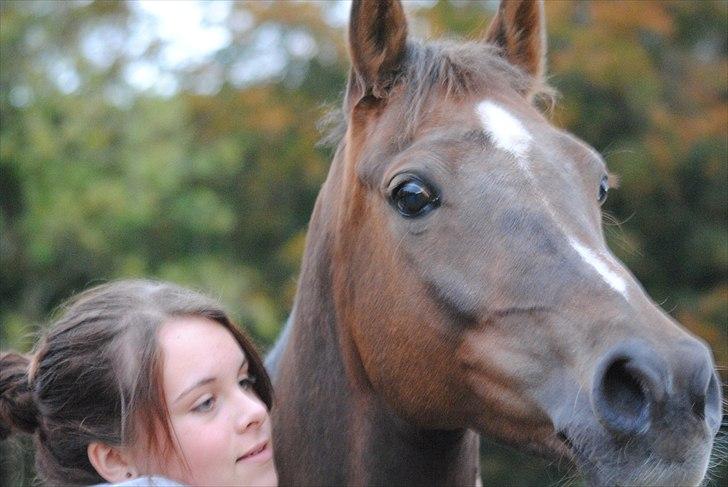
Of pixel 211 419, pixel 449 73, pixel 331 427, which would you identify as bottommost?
pixel 331 427

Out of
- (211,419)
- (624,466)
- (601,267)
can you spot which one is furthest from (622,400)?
(211,419)

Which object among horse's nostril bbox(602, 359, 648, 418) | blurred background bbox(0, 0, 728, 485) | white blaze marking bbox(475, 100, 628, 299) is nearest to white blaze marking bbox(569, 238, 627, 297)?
white blaze marking bbox(475, 100, 628, 299)

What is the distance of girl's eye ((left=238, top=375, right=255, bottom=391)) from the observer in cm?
299

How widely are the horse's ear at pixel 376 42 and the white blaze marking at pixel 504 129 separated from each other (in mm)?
369

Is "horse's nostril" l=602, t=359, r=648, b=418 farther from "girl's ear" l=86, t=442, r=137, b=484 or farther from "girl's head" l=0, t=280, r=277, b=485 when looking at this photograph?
"girl's ear" l=86, t=442, r=137, b=484

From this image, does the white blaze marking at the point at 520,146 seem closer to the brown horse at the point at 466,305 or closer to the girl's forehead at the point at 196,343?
the brown horse at the point at 466,305

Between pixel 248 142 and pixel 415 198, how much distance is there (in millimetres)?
8898

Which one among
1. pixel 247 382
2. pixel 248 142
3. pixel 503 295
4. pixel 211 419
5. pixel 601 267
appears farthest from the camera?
pixel 248 142

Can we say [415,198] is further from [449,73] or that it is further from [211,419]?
[211,419]

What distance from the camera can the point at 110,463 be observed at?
283 centimetres

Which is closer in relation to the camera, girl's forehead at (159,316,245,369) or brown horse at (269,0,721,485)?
brown horse at (269,0,721,485)

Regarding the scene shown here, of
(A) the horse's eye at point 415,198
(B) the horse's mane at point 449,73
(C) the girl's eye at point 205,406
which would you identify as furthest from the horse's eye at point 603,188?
(C) the girl's eye at point 205,406

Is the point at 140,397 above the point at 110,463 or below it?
above

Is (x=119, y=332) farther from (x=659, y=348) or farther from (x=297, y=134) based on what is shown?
(x=297, y=134)
